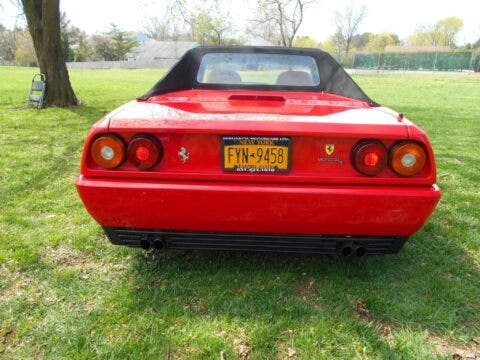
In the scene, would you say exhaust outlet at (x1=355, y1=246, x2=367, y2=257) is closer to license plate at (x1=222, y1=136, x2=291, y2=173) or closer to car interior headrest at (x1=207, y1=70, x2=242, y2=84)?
license plate at (x1=222, y1=136, x2=291, y2=173)

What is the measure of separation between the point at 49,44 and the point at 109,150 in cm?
904

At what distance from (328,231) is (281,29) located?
→ 35713 mm

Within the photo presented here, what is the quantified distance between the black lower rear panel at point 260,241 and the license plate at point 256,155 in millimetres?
387

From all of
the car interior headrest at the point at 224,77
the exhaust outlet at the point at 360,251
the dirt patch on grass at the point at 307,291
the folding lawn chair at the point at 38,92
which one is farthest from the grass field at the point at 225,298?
the folding lawn chair at the point at 38,92

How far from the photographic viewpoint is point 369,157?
6.85 feet

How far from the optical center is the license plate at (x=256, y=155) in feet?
6.84

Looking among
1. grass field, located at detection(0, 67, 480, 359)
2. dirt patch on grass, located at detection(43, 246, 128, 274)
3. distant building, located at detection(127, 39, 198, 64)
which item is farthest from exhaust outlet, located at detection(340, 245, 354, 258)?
distant building, located at detection(127, 39, 198, 64)

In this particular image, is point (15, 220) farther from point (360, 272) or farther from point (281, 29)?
point (281, 29)

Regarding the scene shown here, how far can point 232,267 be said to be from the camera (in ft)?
8.76

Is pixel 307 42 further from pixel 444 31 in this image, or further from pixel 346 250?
pixel 346 250

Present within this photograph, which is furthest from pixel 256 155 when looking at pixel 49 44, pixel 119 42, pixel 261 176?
pixel 119 42

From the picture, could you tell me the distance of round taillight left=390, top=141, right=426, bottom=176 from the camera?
6.91 ft

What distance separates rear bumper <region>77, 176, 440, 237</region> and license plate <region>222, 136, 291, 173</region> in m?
0.09

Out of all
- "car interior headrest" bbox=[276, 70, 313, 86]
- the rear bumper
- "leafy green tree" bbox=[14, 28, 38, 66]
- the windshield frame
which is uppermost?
the windshield frame
